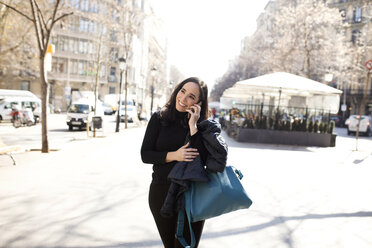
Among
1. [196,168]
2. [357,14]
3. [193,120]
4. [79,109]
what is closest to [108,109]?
[79,109]

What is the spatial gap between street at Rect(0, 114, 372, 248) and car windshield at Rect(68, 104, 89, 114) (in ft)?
42.5

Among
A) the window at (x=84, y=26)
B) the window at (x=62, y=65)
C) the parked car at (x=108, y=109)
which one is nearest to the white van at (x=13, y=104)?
the parked car at (x=108, y=109)

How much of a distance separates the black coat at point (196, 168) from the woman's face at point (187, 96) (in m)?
0.23

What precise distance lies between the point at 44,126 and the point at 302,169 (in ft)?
23.7

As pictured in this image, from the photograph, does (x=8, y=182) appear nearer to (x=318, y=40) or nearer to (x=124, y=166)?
(x=124, y=166)

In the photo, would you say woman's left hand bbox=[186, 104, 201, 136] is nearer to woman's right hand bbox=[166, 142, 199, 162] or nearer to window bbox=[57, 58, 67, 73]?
woman's right hand bbox=[166, 142, 199, 162]

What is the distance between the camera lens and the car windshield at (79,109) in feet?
70.3

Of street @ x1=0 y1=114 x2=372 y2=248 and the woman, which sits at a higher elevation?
the woman

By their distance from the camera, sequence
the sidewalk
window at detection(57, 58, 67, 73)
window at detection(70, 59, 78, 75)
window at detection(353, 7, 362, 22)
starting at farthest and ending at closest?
window at detection(70, 59, 78, 75)
window at detection(57, 58, 67, 73)
window at detection(353, 7, 362, 22)
the sidewalk

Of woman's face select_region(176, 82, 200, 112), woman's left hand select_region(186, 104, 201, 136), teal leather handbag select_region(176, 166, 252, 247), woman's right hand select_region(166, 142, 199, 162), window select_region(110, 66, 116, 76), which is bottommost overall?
teal leather handbag select_region(176, 166, 252, 247)

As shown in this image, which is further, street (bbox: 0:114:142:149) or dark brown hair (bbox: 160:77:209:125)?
street (bbox: 0:114:142:149)

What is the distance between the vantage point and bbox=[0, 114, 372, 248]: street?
12.8ft

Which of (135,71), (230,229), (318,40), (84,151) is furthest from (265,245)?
(135,71)

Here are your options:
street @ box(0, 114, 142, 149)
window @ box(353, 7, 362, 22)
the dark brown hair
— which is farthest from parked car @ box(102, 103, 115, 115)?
the dark brown hair
